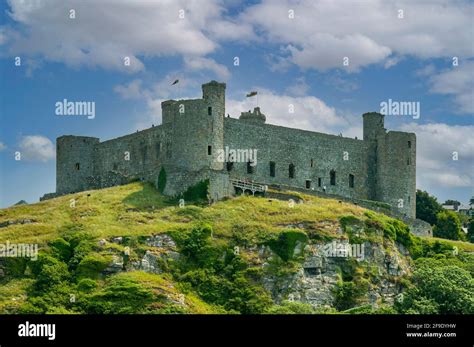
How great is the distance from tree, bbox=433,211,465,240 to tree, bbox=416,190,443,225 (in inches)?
118

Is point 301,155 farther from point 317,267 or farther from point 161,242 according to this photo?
point 161,242

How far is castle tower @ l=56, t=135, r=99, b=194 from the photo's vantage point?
93.2 m

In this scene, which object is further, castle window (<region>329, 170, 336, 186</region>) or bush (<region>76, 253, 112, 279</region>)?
castle window (<region>329, 170, 336, 186</region>)

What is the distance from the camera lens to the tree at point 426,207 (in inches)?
4210

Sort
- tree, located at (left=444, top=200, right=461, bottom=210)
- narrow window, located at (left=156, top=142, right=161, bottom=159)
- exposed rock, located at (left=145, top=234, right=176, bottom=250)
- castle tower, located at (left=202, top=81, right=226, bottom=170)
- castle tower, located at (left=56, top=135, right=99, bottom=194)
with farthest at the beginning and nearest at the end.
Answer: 1. tree, located at (left=444, top=200, right=461, bottom=210)
2. castle tower, located at (left=56, top=135, right=99, bottom=194)
3. narrow window, located at (left=156, top=142, right=161, bottom=159)
4. castle tower, located at (left=202, top=81, right=226, bottom=170)
5. exposed rock, located at (left=145, top=234, right=176, bottom=250)

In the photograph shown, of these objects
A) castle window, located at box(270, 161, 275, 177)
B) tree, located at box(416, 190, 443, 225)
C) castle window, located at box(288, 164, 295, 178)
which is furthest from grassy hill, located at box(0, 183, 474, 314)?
tree, located at box(416, 190, 443, 225)

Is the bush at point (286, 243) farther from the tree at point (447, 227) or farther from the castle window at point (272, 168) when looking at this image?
the tree at point (447, 227)

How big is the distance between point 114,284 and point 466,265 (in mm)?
27314

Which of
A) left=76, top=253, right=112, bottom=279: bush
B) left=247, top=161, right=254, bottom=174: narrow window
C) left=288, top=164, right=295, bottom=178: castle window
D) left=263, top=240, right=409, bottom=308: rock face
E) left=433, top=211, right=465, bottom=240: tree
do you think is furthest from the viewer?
left=433, top=211, right=465, bottom=240: tree

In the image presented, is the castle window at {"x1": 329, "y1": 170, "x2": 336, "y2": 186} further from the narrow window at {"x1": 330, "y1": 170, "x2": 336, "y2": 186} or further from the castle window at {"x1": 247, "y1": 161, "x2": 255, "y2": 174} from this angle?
the castle window at {"x1": 247, "y1": 161, "x2": 255, "y2": 174}

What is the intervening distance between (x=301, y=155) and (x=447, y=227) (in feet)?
66.7

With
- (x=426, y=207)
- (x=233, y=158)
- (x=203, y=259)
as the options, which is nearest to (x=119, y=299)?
(x=203, y=259)

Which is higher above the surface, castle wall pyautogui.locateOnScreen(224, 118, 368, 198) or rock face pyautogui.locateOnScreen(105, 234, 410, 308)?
castle wall pyautogui.locateOnScreen(224, 118, 368, 198)
